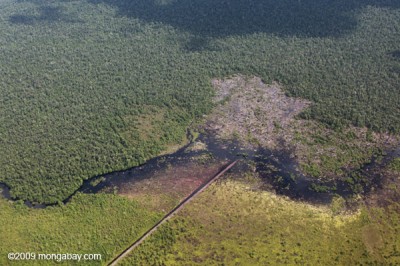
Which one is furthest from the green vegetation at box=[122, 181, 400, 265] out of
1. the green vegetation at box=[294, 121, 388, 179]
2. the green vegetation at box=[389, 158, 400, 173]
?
the green vegetation at box=[389, 158, 400, 173]

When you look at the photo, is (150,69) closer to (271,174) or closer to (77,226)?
(271,174)

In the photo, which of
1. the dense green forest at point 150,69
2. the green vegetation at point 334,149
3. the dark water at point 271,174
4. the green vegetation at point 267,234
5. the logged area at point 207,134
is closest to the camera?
the green vegetation at point 267,234

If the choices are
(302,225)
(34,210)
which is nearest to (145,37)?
(34,210)

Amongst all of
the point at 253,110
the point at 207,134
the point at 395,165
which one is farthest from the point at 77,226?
the point at 395,165

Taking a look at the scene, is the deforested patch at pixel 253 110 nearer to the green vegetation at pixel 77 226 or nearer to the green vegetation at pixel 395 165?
the green vegetation at pixel 395 165

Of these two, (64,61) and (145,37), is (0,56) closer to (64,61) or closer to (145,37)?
(64,61)

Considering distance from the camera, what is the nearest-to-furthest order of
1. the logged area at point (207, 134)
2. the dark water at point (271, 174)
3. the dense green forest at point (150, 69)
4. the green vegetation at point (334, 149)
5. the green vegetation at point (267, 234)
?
the green vegetation at point (267, 234)
the logged area at point (207, 134)
the dark water at point (271, 174)
the green vegetation at point (334, 149)
the dense green forest at point (150, 69)

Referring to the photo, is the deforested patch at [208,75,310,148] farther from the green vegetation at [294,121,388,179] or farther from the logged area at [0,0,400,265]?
the green vegetation at [294,121,388,179]

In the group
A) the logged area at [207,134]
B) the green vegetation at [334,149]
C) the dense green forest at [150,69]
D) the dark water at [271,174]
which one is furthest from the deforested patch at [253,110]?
the green vegetation at [334,149]
